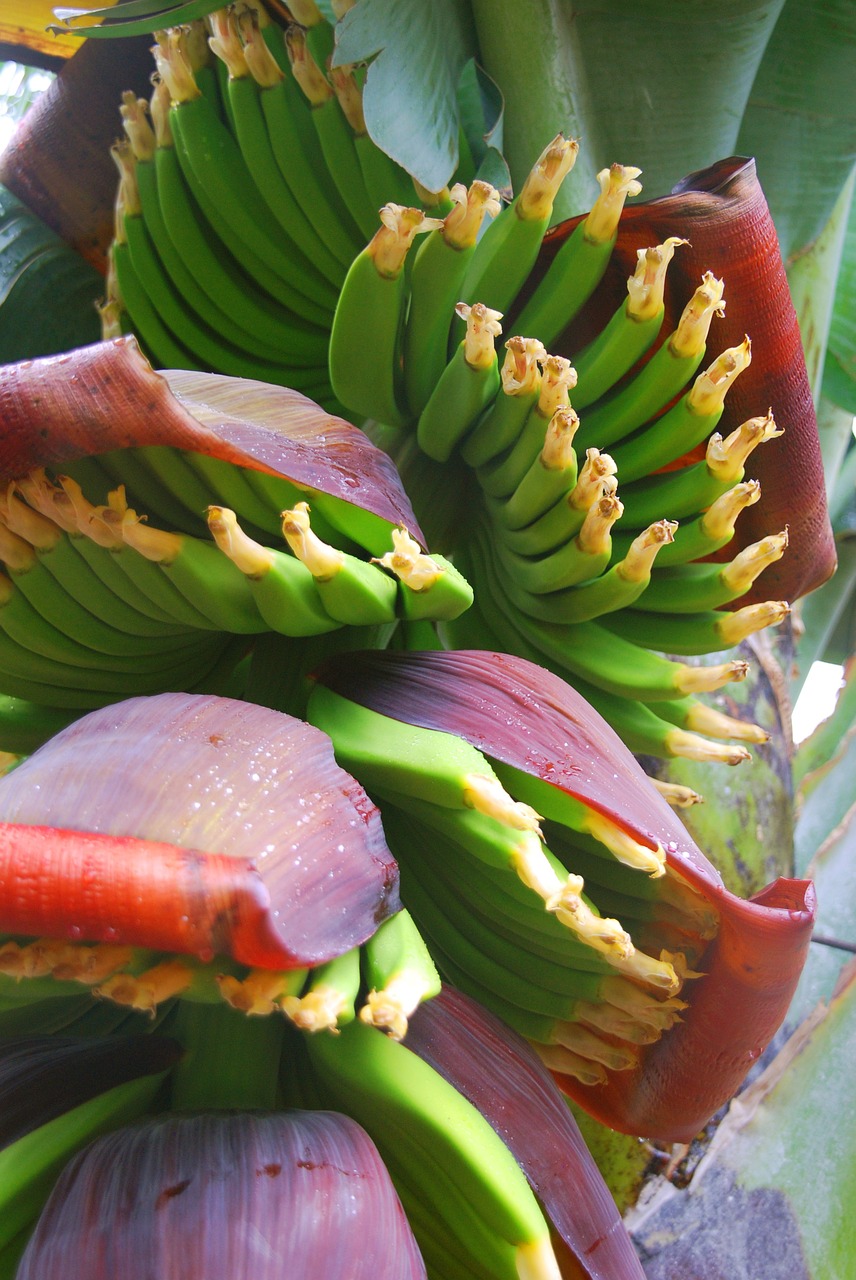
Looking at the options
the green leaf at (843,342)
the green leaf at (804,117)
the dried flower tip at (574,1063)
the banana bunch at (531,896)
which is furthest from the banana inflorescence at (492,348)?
the green leaf at (843,342)

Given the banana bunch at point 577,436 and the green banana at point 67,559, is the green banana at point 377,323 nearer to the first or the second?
the banana bunch at point 577,436

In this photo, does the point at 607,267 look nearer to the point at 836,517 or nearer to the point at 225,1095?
the point at 225,1095

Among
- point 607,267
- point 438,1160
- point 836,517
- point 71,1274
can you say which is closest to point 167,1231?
point 71,1274

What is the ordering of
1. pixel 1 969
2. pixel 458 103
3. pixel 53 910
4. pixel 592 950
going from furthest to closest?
pixel 458 103 < pixel 592 950 < pixel 1 969 < pixel 53 910

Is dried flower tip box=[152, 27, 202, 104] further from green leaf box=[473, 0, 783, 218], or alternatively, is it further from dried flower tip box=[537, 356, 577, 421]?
dried flower tip box=[537, 356, 577, 421]

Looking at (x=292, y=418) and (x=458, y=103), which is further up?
(x=458, y=103)

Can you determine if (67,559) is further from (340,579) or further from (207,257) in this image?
(207,257)

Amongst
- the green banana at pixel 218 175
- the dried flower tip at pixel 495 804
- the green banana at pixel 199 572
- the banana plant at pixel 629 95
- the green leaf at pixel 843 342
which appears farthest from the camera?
the green leaf at pixel 843 342
